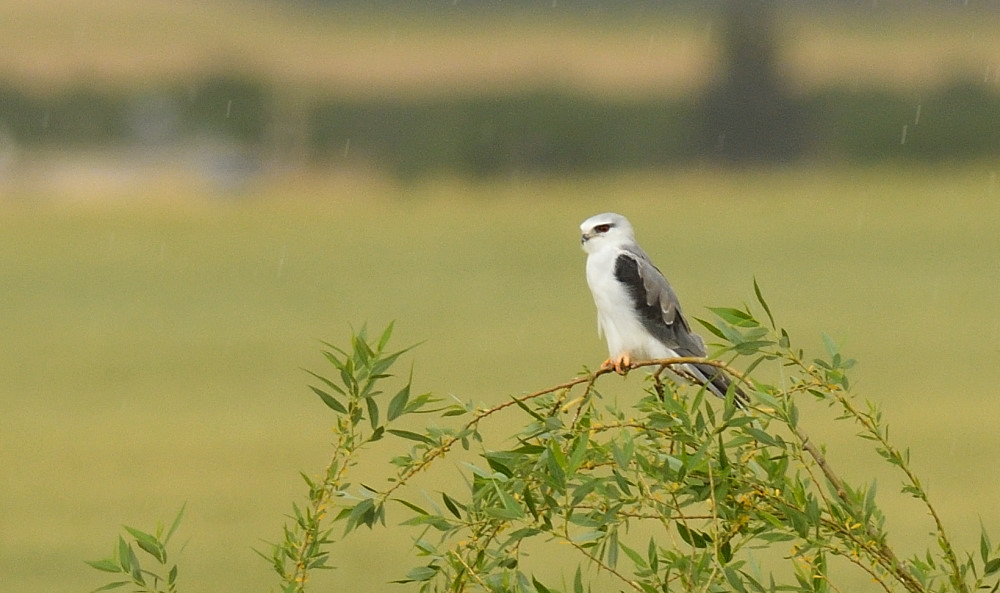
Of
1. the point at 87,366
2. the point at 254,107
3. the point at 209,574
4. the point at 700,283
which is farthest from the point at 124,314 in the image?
the point at 254,107

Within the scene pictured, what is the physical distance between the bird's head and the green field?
0.74m

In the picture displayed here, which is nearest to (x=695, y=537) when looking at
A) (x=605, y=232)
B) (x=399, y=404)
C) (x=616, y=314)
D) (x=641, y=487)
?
(x=641, y=487)

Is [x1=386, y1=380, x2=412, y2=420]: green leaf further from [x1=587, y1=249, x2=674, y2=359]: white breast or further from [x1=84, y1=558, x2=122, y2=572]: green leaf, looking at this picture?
[x1=587, y1=249, x2=674, y2=359]: white breast

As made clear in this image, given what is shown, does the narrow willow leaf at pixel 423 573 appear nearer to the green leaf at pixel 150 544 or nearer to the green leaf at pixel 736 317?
the green leaf at pixel 150 544

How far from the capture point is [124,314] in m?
24.8

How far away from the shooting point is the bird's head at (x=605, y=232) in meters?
4.11

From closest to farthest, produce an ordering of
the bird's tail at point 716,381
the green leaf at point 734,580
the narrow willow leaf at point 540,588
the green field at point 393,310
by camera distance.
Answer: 1. the green leaf at point 734,580
2. the narrow willow leaf at point 540,588
3. the bird's tail at point 716,381
4. the green field at point 393,310

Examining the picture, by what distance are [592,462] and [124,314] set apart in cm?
2326

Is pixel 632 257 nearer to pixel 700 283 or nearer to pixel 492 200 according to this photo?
pixel 700 283

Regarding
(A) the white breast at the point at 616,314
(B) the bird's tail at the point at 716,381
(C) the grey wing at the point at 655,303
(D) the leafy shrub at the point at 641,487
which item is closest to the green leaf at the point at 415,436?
(D) the leafy shrub at the point at 641,487

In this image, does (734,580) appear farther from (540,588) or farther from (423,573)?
(423,573)

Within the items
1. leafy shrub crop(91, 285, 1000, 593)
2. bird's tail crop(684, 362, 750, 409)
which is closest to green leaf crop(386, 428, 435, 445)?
leafy shrub crop(91, 285, 1000, 593)

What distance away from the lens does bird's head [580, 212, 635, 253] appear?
4.11 metres

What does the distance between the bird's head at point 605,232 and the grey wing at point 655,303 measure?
43mm
